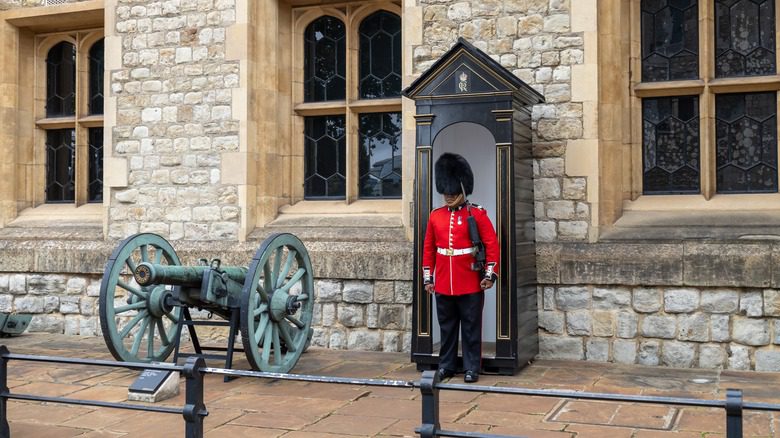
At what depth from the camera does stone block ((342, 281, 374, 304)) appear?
7.61 meters

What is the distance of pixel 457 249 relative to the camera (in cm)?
623

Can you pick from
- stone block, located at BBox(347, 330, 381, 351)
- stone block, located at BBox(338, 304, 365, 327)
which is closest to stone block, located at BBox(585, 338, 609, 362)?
stone block, located at BBox(347, 330, 381, 351)

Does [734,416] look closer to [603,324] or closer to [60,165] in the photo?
[603,324]

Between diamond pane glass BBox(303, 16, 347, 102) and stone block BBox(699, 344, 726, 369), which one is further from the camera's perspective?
diamond pane glass BBox(303, 16, 347, 102)

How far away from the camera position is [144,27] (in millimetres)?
8555

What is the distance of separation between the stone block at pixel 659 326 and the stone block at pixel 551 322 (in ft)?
2.09

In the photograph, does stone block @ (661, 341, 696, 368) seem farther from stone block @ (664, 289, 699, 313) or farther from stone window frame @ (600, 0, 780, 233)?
stone window frame @ (600, 0, 780, 233)

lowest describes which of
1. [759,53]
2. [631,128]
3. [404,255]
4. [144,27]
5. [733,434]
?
[733,434]

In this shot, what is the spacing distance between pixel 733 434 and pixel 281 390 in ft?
11.5

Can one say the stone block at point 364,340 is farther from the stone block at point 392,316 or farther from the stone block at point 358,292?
the stone block at point 358,292

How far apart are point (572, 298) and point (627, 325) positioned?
1.52 feet

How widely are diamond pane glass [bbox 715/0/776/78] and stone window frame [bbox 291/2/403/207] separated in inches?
107

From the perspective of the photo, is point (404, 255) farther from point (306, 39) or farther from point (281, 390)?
point (306, 39)

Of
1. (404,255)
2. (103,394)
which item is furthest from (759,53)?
(103,394)
